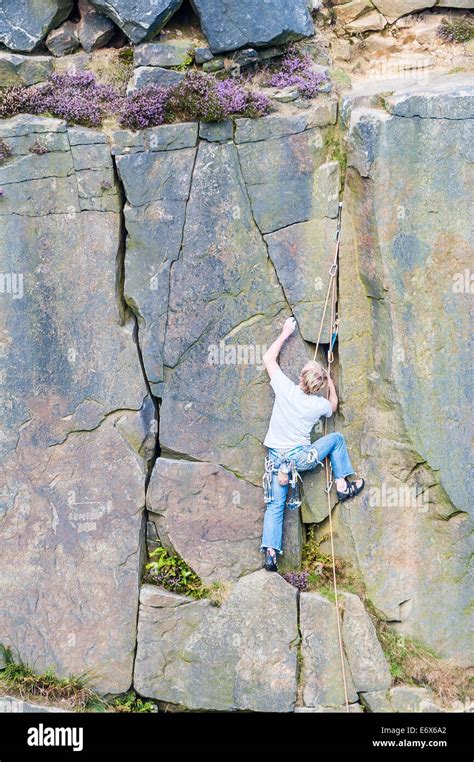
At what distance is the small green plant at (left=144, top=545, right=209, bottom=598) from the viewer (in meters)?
12.6

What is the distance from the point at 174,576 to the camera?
41.4ft

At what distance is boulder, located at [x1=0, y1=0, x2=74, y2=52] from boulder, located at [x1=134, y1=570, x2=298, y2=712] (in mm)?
8106

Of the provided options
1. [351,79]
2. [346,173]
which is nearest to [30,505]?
[346,173]

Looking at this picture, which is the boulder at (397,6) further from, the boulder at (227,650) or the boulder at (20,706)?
the boulder at (20,706)

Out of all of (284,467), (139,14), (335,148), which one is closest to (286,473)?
(284,467)

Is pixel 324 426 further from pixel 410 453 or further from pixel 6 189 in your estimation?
pixel 6 189

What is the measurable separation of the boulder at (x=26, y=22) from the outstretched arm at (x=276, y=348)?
532 centimetres

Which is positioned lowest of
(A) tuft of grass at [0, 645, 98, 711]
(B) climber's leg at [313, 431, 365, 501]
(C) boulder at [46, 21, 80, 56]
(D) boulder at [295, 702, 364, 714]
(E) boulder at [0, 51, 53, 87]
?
(D) boulder at [295, 702, 364, 714]

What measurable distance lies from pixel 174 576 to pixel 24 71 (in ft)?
24.3

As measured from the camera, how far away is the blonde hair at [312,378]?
1185cm

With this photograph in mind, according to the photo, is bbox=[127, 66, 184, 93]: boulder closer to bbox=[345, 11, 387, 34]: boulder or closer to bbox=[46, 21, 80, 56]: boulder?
bbox=[46, 21, 80, 56]: boulder

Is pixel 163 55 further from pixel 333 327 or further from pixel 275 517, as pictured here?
pixel 275 517

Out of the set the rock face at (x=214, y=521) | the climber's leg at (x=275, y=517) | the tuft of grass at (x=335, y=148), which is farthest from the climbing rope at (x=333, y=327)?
the rock face at (x=214, y=521)

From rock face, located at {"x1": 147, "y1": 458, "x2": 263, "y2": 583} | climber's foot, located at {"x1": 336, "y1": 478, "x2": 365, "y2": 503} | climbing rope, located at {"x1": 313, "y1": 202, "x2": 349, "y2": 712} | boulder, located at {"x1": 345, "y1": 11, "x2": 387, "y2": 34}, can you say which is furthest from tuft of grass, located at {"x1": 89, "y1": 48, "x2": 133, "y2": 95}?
climber's foot, located at {"x1": 336, "y1": 478, "x2": 365, "y2": 503}
